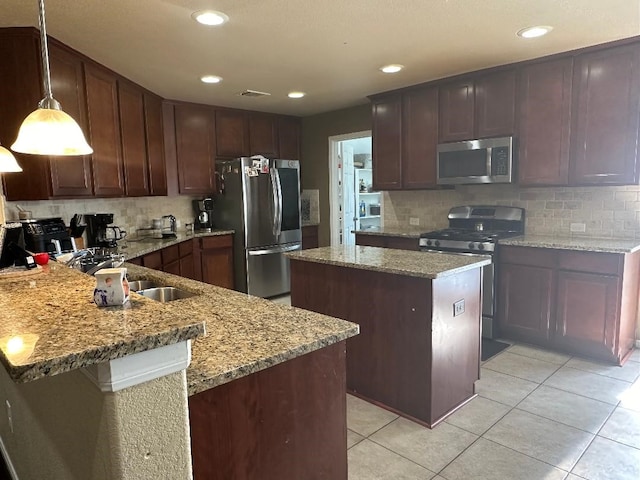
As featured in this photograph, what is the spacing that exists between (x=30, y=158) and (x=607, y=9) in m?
3.57

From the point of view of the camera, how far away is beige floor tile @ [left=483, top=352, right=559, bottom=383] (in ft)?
9.52

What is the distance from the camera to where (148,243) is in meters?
3.89

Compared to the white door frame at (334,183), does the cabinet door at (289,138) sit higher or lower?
higher

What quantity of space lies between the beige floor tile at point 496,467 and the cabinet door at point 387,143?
2.88 metres

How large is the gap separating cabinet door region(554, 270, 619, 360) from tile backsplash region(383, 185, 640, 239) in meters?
0.61

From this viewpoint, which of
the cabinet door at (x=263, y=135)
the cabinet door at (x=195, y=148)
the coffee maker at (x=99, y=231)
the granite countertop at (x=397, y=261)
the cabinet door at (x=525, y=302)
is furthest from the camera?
the cabinet door at (x=263, y=135)

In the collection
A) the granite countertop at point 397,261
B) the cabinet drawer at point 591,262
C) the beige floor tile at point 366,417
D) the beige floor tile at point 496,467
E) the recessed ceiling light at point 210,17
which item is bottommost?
the beige floor tile at point 366,417

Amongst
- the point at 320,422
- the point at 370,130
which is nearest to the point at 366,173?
the point at 370,130

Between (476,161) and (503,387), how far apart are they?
1.96 meters

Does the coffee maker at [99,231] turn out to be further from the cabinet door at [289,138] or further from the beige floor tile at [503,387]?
the beige floor tile at [503,387]

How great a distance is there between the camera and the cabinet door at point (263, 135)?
533 centimetres

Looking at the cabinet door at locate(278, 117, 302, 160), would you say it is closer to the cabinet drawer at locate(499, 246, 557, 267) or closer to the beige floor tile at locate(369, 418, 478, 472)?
the cabinet drawer at locate(499, 246, 557, 267)

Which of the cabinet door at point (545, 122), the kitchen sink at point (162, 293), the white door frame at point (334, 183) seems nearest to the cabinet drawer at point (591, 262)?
the cabinet door at point (545, 122)

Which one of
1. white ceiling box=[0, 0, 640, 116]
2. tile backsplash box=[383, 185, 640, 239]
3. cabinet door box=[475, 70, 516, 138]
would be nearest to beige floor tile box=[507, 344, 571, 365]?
tile backsplash box=[383, 185, 640, 239]
